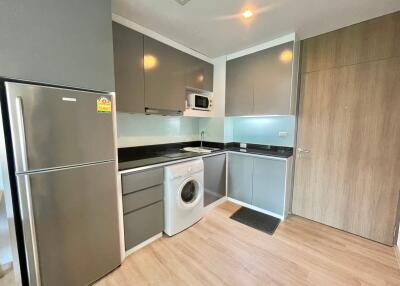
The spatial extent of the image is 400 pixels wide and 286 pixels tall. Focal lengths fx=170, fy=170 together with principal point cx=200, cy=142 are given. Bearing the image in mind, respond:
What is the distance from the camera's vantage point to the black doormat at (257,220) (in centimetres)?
218

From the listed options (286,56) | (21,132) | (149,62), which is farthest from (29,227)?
(286,56)

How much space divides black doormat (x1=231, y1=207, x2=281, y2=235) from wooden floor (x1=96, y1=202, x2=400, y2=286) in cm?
10

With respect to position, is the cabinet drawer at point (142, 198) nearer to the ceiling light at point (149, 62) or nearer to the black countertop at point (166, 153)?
the black countertop at point (166, 153)

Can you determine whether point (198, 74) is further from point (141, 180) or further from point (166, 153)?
point (141, 180)

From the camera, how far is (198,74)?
8.55 feet

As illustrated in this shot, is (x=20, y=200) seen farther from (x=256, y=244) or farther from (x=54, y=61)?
(x=256, y=244)

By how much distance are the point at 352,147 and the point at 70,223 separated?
112 inches

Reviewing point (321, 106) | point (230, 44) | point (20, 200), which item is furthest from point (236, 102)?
point (20, 200)

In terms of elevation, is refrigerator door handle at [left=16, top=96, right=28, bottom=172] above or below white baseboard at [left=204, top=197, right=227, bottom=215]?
above

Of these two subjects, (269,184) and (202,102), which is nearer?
(269,184)

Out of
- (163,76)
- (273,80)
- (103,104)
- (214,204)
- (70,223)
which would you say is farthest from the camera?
(214,204)

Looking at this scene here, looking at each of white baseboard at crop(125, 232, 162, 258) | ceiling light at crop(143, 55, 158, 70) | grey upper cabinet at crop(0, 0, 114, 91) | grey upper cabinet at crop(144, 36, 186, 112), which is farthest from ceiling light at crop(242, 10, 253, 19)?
white baseboard at crop(125, 232, 162, 258)

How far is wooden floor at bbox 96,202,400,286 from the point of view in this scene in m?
1.46

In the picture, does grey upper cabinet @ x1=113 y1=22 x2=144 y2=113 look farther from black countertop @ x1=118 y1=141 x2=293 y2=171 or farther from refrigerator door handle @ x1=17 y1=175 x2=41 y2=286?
refrigerator door handle @ x1=17 y1=175 x2=41 y2=286
